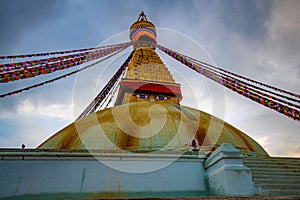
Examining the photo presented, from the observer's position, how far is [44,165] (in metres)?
5.93

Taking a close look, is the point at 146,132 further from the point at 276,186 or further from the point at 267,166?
the point at 276,186

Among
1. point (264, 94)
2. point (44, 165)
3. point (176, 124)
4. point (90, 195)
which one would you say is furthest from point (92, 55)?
point (264, 94)

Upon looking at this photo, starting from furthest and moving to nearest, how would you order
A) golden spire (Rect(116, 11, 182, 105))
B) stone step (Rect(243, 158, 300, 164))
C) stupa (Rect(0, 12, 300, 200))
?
golden spire (Rect(116, 11, 182, 105)) < stone step (Rect(243, 158, 300, 164)) < stupa (Rect(0, 12, 300, 200))

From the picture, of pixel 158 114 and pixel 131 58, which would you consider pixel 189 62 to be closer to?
pixel 158 114

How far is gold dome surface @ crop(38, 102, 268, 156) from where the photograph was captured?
25.4ft

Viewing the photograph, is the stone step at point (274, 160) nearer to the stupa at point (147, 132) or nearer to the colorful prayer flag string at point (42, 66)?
the stupa at point (147, 132)

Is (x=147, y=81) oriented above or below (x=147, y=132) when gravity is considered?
above

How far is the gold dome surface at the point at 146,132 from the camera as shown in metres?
7.74

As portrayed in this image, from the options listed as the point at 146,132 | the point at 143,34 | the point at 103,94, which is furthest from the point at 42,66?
the point at 143,34

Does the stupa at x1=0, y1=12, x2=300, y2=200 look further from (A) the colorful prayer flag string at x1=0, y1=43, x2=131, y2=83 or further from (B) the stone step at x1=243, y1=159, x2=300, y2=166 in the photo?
(A) the colorful prayer flag string at x1=0, y1=43, x2=131, y2=83

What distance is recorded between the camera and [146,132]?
816 cm

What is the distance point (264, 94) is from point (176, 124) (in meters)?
3.20

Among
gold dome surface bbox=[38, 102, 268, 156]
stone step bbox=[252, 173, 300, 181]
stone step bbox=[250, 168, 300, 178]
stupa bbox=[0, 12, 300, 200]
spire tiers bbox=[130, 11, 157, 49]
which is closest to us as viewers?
stupa bbox=[0, 12, 300, 200]

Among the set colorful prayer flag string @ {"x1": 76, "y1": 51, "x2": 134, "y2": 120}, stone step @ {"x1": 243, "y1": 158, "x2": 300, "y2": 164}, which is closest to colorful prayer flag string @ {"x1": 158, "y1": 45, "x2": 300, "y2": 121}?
stone step @ {"x1": 243, "y1": 158, "x2": 300, "y2": 164}
